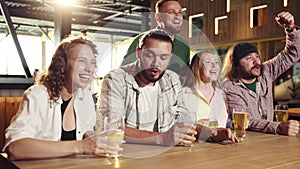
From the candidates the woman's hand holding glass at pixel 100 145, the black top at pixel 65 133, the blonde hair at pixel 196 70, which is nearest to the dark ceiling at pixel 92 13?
the blonde hair at pixel 196 70

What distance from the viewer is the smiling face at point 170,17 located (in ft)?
7.37

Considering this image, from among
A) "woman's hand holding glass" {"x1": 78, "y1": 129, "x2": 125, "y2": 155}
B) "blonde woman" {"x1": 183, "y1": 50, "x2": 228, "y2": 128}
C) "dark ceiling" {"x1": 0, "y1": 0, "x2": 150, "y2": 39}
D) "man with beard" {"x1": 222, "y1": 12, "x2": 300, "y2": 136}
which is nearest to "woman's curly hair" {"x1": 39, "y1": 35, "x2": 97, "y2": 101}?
"woman's hand holding glass" {"x1": 78, "y1": 129, "x2": 125, "y2": 155}

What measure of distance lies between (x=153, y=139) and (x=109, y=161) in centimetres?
34

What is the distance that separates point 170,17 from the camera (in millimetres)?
2254

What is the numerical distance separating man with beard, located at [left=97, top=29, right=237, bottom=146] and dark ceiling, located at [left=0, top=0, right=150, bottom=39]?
5649mm

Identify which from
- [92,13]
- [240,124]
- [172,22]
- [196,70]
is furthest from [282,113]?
[92,13]

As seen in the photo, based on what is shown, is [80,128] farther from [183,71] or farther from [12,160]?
[183,71]

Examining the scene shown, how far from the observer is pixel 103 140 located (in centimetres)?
120

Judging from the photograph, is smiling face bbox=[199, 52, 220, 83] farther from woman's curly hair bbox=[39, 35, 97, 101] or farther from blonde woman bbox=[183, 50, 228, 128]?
woman's curly hair bbox=[39, 35, 97, 101]

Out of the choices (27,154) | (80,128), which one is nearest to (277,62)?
(80,128)

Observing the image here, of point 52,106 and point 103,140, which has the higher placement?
point 52,106

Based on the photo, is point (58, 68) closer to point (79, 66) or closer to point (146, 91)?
point (79, 66)

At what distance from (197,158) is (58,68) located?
728 mm

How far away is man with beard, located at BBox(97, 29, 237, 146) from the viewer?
1.69m
